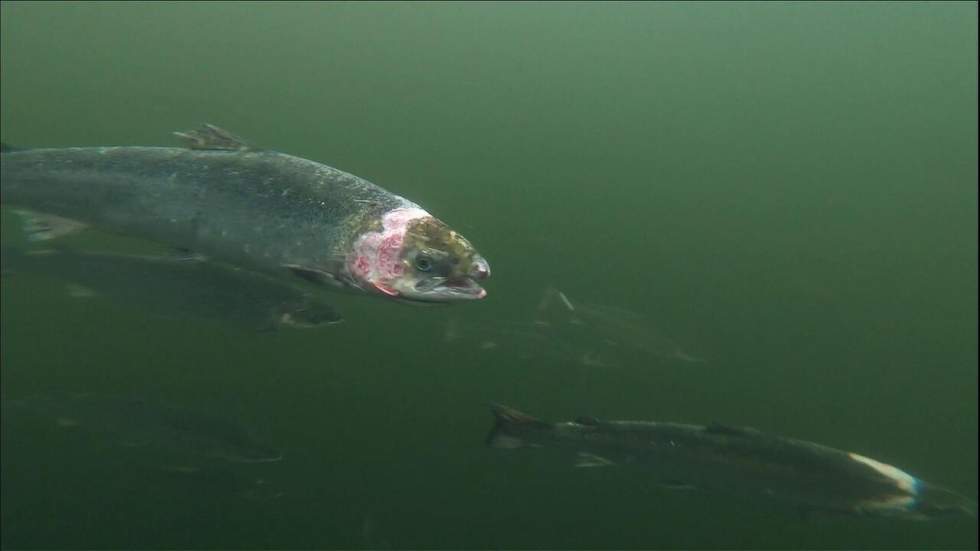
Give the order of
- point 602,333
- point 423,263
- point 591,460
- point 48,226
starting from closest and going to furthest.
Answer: point 423,263, point 48,226, point 591,460, point 602,333

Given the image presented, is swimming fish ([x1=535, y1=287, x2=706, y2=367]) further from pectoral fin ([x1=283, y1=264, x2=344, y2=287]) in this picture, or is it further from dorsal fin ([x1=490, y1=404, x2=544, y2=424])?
pectoral fin ([x1=283, y1=264, x2=344, y2=287])

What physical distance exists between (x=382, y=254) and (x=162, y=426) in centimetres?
290

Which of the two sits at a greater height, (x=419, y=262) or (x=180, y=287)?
(x=419, y=262)

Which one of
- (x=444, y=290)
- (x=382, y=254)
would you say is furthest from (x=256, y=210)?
(x=444, y=290)

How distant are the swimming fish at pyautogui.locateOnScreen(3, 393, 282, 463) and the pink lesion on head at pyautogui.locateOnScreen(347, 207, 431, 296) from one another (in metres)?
2.57

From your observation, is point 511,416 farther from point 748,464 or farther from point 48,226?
point 48,226

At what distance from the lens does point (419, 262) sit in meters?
2.70

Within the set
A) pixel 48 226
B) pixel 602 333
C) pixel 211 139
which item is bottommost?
pixel 602 333

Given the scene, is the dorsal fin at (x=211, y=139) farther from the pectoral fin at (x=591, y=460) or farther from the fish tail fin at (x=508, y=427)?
the pectoral fin at (x=591, y=460)

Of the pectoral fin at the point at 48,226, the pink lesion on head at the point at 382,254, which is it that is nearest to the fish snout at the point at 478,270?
the pink lesion on head at the point at 382,254

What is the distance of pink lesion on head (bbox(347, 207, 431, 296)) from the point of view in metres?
2.72

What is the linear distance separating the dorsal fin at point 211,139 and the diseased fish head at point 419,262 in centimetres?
100

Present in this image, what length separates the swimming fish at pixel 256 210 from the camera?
2727 mm

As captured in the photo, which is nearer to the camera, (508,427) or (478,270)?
(478,270)
